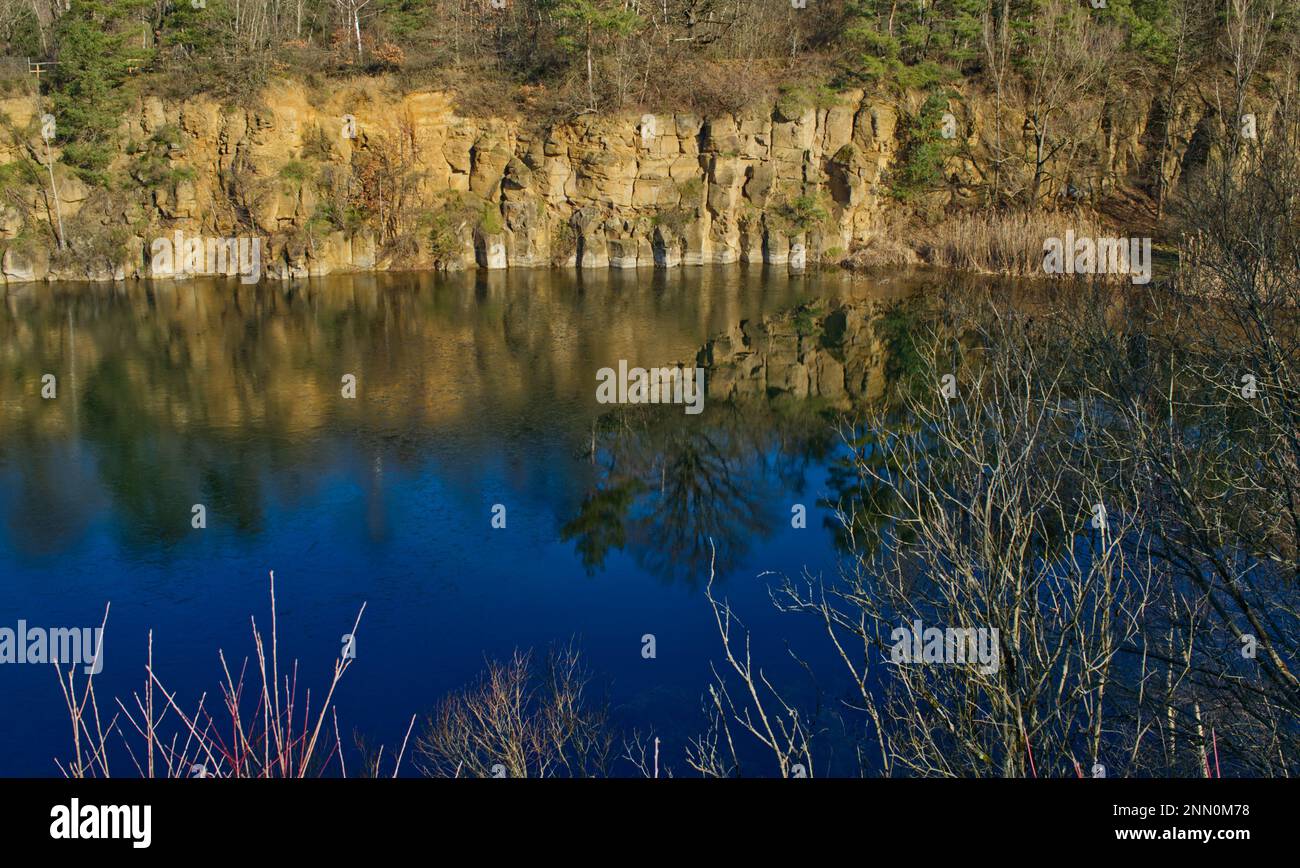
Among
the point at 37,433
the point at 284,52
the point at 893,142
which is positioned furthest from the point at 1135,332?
the point at 284,52

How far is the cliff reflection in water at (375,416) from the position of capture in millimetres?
21281

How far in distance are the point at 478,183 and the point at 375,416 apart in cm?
2594

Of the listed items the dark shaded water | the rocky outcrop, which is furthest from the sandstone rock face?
the dark shaded water

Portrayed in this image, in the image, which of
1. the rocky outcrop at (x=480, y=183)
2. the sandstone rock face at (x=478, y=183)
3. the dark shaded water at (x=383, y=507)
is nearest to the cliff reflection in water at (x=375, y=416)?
the dark shaded water at (x=383, y=507)

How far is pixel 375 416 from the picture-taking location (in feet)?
89.1

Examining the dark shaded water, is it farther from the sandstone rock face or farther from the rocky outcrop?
the rocky outcrop

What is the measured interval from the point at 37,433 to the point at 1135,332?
2380 cm

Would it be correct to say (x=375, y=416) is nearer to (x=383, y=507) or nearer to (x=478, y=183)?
(x=383, y=507)

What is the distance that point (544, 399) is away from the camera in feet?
93.8

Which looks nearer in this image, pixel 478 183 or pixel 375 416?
pixel 375 416

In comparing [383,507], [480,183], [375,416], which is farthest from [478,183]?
[383,507]

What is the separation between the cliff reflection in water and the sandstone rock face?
224 inches

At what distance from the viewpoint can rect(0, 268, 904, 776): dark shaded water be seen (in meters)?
16.0
